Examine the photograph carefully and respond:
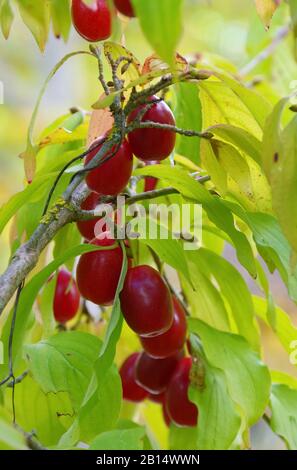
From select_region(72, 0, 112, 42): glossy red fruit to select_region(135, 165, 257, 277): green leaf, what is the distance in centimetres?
13

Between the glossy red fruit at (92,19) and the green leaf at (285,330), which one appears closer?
the glossy red fruit at (92,19)

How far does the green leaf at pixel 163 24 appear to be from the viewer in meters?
0.32

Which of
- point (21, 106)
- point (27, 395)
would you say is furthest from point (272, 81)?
point (27, 395)

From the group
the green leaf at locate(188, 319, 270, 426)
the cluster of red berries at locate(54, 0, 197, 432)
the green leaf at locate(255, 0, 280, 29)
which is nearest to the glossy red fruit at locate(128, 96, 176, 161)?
the cluster of red berries at locate(54, 0, 197, 432)

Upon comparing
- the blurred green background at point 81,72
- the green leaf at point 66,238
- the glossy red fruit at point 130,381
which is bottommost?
the glossy red fruit at point 130,381

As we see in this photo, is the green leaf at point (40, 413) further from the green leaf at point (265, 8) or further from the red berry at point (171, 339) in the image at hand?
the green leaf at point (265, 8)

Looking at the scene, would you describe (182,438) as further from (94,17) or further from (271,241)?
(94,17)

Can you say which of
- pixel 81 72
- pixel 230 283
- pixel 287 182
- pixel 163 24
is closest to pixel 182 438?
pixel 230 283

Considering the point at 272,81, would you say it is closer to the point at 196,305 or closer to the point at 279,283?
the point at 279,283

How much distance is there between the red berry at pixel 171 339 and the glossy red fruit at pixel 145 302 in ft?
0.18

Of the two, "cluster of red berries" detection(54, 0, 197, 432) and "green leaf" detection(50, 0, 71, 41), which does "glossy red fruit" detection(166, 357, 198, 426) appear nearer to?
"cluster of red berries" detection(54, 0, 197, 432)

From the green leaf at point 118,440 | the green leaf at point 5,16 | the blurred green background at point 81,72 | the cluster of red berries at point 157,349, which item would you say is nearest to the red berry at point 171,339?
the cluster of red berries at point 157,349

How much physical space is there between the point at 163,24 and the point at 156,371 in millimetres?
553

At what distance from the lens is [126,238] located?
2.23 ft
